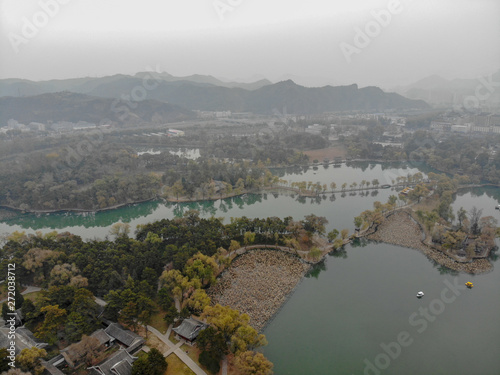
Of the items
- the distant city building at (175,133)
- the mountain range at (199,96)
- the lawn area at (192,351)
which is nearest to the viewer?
the lawn area at (192,351)

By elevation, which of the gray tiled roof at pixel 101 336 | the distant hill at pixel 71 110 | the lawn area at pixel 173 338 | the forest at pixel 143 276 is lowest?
the lawn area at pixel 173 338

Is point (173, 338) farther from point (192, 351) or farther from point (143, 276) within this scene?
point (143, 276)

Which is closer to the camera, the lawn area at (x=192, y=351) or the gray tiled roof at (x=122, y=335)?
the lawn area at (x=192, y=351)

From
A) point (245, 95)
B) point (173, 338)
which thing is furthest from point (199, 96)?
point (173, 338)

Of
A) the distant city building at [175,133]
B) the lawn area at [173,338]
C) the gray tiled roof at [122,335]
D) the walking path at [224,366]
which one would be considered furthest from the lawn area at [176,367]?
the distant city building at [175,133]

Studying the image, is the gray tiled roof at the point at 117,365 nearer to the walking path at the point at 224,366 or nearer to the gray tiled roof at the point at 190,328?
the gray tiled roof at the point at 190,328

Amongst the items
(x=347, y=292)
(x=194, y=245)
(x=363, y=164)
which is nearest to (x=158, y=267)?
(x=194, y=245)
